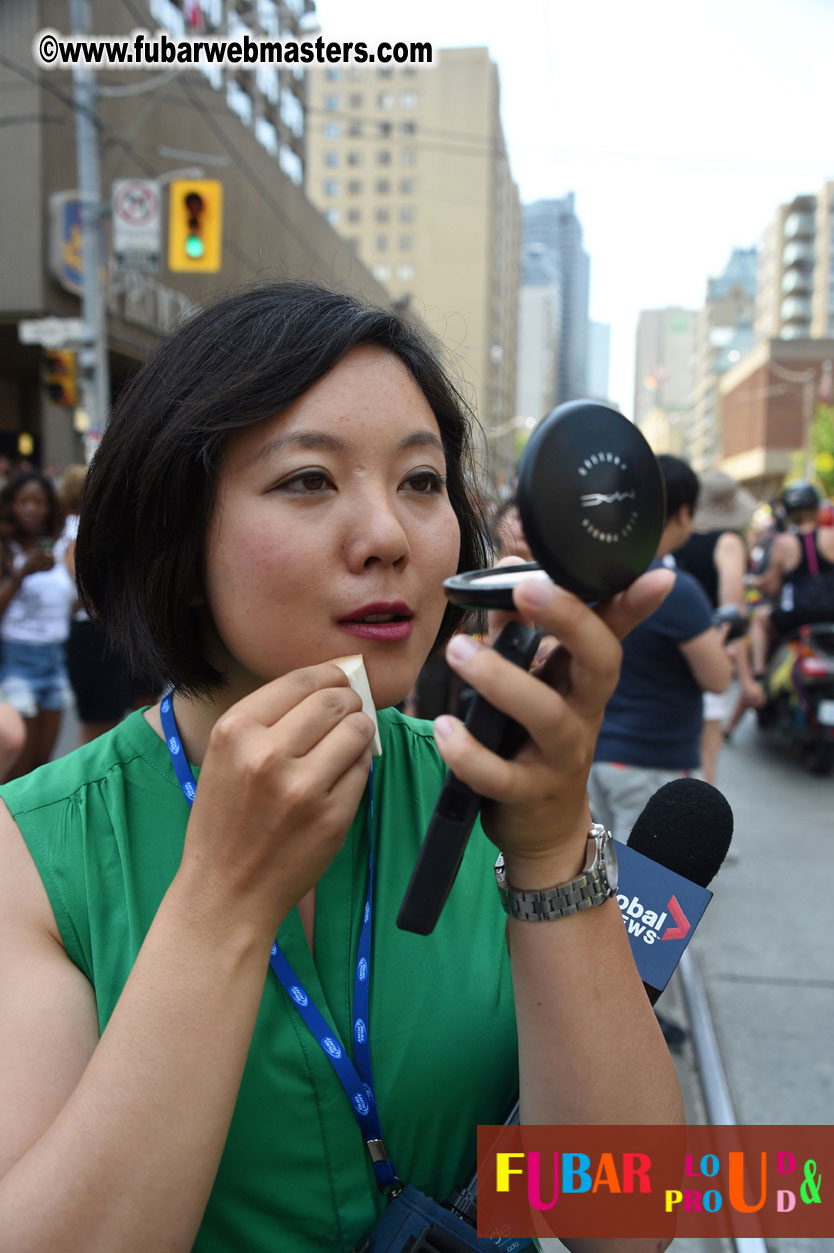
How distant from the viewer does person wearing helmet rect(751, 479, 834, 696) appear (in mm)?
7641

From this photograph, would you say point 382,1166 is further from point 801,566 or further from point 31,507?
point 801,566

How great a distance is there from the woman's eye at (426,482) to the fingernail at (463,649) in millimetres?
476

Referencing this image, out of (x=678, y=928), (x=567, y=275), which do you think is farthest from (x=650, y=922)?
(x=567, y=275)

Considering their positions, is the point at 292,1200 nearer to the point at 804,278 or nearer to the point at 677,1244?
the point at 677,1244

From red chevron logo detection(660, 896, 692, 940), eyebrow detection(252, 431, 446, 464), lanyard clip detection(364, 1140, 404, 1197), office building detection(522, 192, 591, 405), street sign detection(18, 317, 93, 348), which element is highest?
office building detection(522, 192, 591, 405)

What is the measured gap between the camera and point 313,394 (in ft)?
4.00

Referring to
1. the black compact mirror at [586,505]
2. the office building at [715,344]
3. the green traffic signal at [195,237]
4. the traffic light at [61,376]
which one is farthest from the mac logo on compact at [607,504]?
the office building at [715,344]

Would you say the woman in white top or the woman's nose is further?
the woman in white top

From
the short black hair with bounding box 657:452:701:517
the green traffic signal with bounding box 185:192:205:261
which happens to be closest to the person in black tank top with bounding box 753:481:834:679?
the short black hair with bounding box 657:452:701:517

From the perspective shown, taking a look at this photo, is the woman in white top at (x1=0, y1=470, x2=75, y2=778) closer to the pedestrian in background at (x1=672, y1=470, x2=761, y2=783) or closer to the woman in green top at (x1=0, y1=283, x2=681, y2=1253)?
the pedestrian in background at (x1=672, y1=470, x2=761, y2=783)

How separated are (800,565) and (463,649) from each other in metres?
7.55

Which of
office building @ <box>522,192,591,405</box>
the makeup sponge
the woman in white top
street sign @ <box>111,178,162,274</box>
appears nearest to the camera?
the makeup sponge

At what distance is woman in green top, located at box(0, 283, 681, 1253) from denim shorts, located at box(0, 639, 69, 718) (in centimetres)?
426

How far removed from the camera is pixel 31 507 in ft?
18.8
